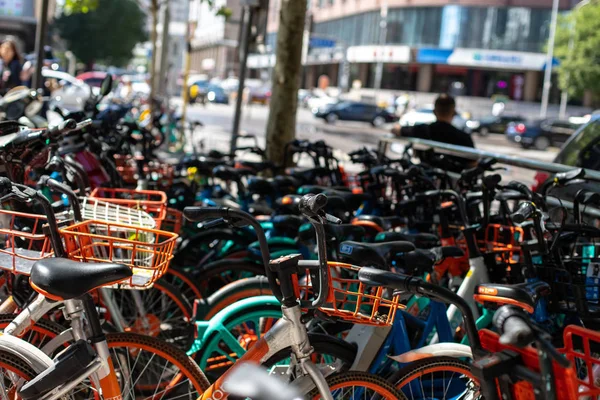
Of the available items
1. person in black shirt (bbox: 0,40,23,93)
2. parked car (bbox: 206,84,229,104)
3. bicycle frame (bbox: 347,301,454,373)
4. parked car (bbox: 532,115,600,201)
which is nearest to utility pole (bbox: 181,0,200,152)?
person in black shirt (bbox: 0,40,23,93)

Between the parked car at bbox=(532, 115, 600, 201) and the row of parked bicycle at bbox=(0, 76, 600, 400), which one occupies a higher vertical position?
the parked car at bbox=(532, 115, 600, 201)

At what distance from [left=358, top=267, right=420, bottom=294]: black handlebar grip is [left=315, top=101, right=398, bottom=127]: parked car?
132 feet

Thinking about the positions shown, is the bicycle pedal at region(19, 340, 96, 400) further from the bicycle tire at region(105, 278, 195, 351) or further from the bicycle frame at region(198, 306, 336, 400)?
the bicycle tire at region(105, 278, 195, 351)

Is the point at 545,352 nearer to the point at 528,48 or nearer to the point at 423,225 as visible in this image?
the point at 423,225

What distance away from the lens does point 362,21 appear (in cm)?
6688

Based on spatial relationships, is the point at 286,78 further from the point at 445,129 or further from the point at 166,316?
the point at 166,316

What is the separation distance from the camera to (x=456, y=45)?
58625mm

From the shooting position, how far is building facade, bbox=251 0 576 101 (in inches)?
2243

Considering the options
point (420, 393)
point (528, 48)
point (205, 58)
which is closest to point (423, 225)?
point (420, 393)

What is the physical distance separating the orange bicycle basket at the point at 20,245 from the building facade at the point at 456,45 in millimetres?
53580

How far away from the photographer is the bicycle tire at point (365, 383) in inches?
105

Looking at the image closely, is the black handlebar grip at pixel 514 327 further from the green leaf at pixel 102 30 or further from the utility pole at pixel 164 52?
the green leaf at pixel 102 30

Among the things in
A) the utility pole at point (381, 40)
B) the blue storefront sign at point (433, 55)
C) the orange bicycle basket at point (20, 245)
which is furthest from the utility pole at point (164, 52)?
the utility pole at point (381, 40)

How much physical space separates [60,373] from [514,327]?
4.59 feet
